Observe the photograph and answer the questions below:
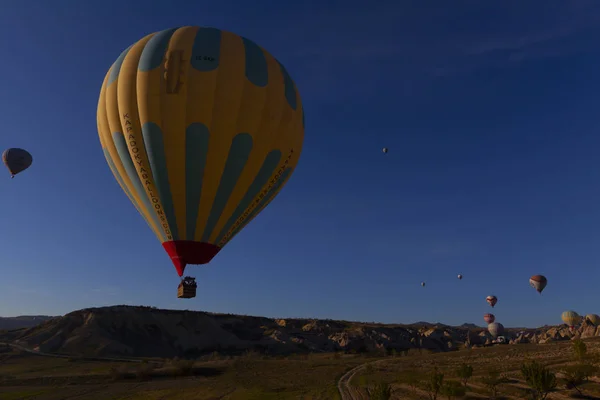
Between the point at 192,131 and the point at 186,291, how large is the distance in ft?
28.1

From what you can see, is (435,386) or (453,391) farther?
(453,391)

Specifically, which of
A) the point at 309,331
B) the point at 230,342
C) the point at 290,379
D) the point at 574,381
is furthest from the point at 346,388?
the point at 309,331

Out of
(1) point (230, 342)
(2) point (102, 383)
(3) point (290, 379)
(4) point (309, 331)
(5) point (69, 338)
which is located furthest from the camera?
(4) point (309, 331)

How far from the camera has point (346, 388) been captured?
2928 cm

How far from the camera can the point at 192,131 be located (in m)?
22.0

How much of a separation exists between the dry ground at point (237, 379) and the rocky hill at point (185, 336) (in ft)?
56.8

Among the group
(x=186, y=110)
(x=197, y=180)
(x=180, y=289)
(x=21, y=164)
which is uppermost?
(x=21, y=164)

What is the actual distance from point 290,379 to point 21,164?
36.3m

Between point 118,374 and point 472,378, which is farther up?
point 472,378

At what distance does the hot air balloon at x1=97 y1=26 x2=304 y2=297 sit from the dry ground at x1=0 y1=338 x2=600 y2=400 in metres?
13.3

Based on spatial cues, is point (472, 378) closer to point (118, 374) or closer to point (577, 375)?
point (577, 375)

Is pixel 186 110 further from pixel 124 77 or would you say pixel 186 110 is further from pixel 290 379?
pixel 290 379

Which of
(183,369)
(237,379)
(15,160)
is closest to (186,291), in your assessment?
(237,379)

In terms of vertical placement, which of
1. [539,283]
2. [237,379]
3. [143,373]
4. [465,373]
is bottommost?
[237,379]
